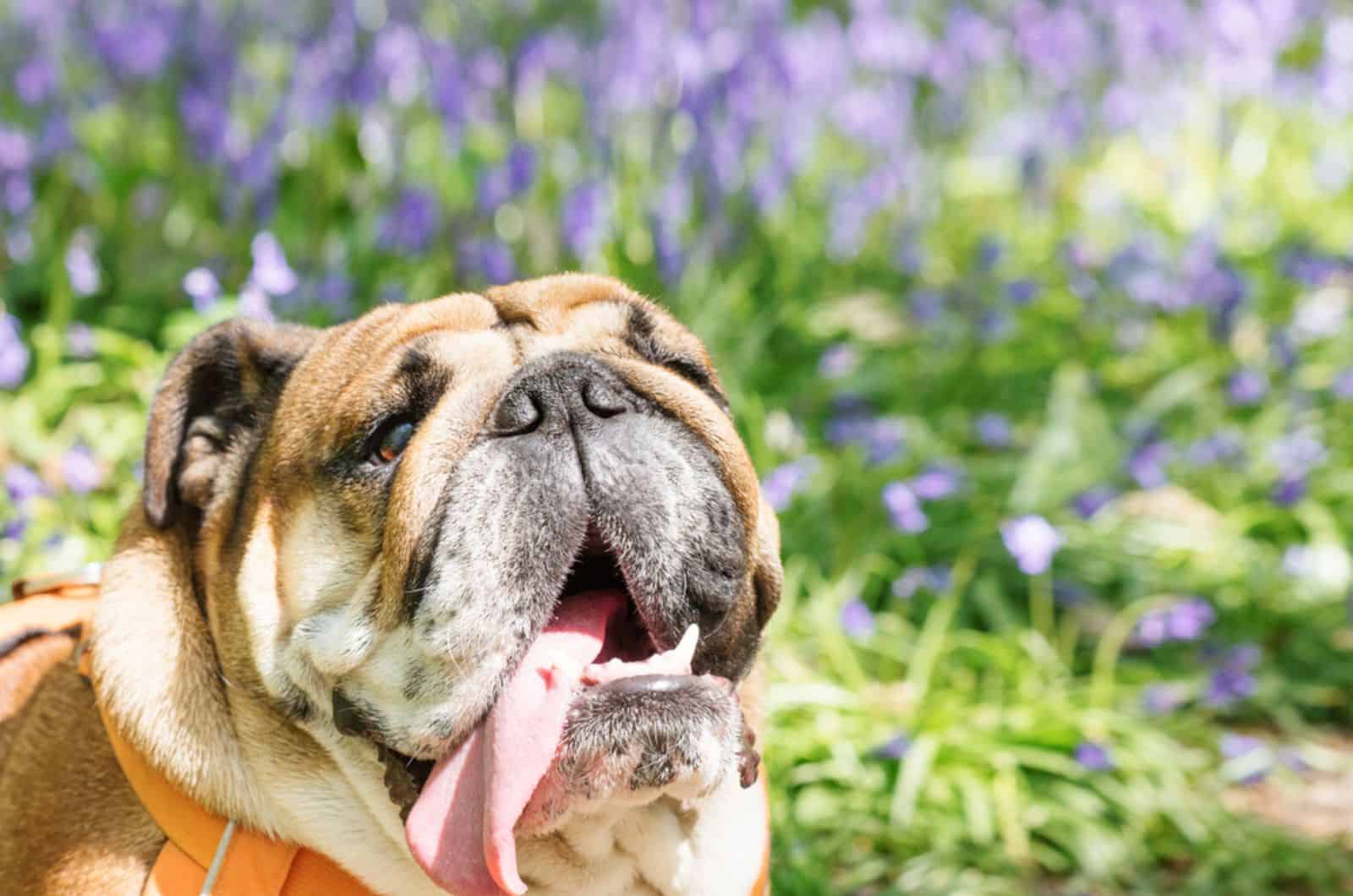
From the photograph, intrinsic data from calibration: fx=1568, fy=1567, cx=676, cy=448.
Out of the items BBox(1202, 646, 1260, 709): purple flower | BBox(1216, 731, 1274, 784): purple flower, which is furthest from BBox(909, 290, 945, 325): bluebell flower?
BBox(1216, 731, 1274, 784): purple flower

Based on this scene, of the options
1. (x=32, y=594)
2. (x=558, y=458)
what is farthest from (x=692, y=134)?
(x=558, y=458)

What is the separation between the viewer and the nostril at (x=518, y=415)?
8.83 ft

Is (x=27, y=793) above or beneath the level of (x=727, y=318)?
above

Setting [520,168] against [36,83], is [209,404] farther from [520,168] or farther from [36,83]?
[36,83]

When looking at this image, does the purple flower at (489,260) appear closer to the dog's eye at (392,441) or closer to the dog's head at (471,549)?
the dog's head at (471,549)

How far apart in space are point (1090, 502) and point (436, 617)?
3423 mm

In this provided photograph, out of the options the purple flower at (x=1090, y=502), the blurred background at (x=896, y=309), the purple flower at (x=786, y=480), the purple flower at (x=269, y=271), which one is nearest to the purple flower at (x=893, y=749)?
the blurred background at (x=896, y=309)

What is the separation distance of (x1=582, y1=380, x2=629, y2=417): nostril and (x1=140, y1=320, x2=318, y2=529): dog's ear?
2.58 ft

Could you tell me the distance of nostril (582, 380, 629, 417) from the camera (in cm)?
272

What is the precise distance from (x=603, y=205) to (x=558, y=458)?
373cm

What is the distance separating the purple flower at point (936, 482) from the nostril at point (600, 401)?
2.42m

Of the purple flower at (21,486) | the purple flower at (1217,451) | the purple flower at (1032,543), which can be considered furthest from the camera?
the purple flower at (1217,451)

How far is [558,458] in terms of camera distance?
105 inches

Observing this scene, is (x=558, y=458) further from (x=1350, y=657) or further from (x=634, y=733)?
(x=1350, y=657)
